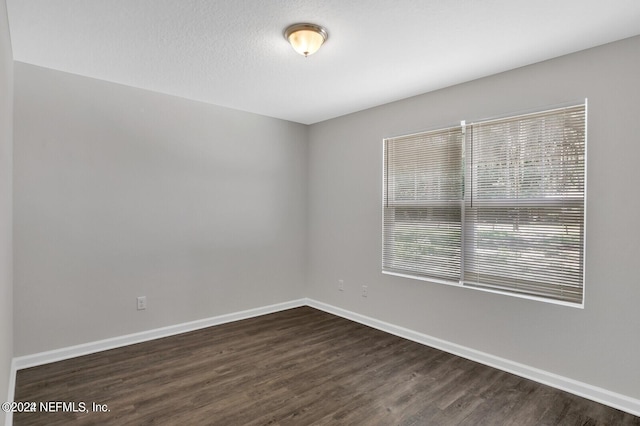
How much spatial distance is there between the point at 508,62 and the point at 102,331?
4203mm

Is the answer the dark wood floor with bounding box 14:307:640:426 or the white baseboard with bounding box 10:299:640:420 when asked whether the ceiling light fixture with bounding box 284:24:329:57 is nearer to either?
the dark wood floor with bounding box 14:307:640:426

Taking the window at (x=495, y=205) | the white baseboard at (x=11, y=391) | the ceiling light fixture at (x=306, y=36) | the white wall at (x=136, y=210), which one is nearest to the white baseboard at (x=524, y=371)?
the window at (x=495, y=205)

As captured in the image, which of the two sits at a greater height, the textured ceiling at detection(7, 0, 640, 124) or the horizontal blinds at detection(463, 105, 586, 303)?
the textured ceiling at detection(7, 0, 640, 124)

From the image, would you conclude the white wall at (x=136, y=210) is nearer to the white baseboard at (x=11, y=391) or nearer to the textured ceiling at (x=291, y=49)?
the white baseboard at (x=11, y=391)

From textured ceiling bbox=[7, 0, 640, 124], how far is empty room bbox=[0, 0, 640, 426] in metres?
0.02

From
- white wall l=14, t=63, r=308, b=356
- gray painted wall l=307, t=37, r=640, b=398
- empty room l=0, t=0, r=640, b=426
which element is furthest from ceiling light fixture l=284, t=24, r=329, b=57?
white wall l=14, t=63, r=308, b=356

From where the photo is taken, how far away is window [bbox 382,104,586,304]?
2.58 metres

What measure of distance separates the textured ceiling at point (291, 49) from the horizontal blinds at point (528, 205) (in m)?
0.57

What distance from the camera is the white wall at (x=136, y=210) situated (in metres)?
2.85

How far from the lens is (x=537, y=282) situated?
2715mm

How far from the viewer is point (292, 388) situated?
253cm

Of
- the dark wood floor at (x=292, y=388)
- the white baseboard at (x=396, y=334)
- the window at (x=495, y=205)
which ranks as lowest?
the dark wood floor at (x=292, y=388)

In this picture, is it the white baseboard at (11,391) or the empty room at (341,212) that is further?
the empty room at (341,212)

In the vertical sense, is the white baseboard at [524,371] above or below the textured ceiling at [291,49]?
below
